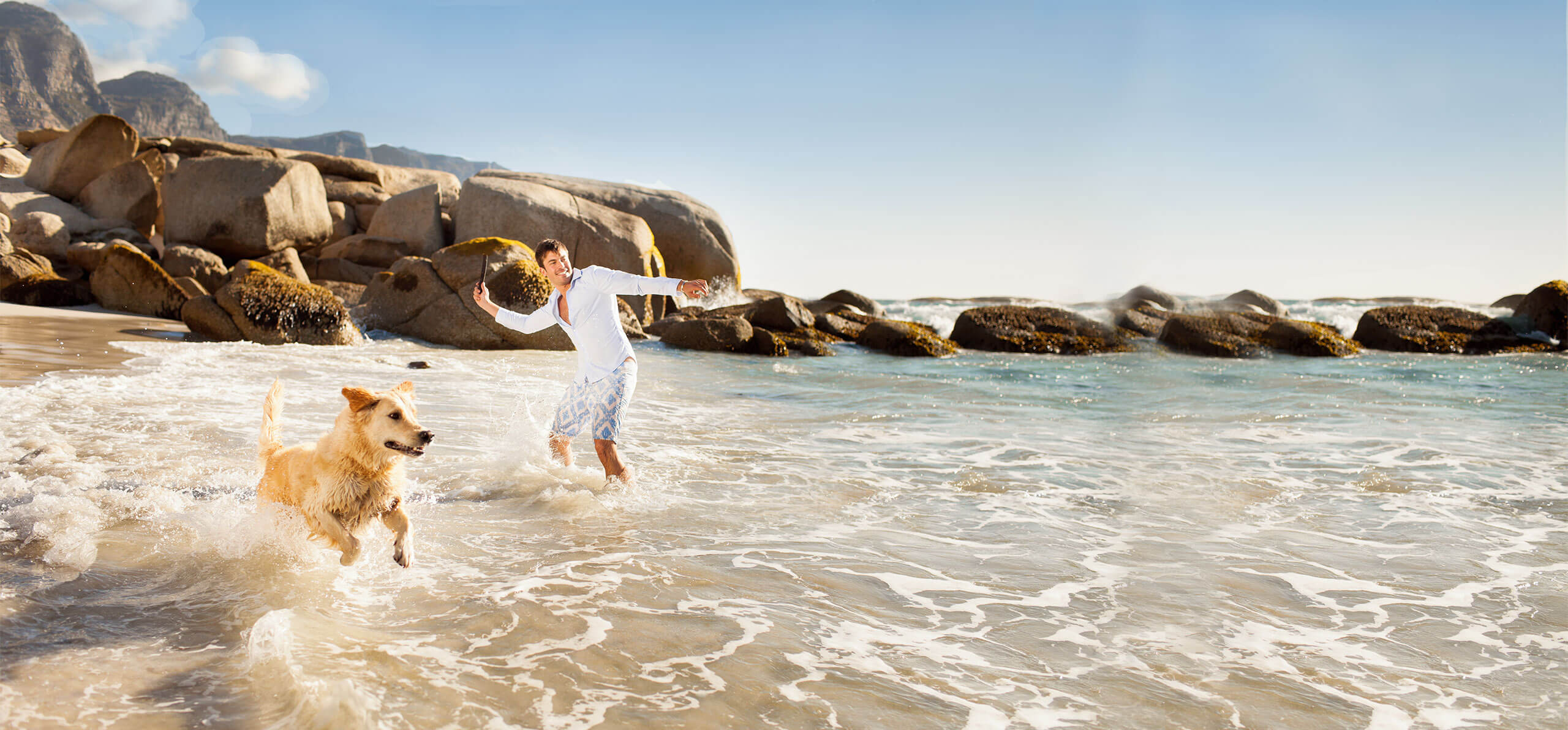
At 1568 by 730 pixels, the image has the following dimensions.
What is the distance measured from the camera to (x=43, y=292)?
55.3 ft

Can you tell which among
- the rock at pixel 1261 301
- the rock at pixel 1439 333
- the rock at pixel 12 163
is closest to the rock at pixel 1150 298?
the rock at pixel 1261 301

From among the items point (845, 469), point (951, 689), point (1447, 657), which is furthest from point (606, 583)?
point (1447, 657)

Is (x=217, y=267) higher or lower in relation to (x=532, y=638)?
higher

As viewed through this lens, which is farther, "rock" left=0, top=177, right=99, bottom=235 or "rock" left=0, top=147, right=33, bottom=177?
"rock" left=0, top=147, right=33, bottom=177

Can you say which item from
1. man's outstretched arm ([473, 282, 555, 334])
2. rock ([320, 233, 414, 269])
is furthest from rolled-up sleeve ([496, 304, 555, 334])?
rock ([320, 233, 414, 269])

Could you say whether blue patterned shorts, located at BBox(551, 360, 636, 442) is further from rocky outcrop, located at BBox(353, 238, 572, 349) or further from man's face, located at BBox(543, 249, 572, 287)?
rocky outcrop, located at BBox(353, 238, 572, 349)

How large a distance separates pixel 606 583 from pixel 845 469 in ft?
11.1

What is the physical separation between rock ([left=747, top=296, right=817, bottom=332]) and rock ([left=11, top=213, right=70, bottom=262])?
17568mm

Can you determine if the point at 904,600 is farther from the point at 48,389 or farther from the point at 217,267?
the point at 217,267

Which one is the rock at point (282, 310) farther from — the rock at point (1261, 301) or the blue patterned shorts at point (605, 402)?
the rock at point (1261, 301)

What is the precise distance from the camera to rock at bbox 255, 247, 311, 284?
66.0ft

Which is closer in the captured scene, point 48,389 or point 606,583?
point 606,583

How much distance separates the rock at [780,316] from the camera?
2031cm

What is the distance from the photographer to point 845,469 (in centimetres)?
732
